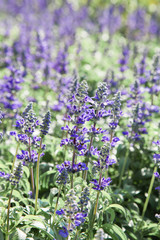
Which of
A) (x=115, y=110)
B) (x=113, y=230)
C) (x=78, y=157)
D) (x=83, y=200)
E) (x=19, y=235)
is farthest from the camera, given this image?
(x=78, y=157)

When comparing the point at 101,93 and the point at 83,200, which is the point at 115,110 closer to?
the point at 101,93

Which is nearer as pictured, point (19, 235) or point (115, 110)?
point (19, 235)

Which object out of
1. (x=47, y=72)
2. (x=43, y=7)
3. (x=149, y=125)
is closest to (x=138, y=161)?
(x=149, y=125)

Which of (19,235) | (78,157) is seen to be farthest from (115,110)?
(19,235)

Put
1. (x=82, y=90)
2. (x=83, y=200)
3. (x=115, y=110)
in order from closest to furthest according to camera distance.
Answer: (x=83, y=200) < (x=82, y=90) < (x=115, y=110)

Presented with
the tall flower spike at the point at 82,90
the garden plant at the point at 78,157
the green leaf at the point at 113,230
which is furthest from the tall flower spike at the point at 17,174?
the green leaf at the point at 113,230

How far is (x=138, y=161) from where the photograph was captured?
7742mm

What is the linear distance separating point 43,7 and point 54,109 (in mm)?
21026

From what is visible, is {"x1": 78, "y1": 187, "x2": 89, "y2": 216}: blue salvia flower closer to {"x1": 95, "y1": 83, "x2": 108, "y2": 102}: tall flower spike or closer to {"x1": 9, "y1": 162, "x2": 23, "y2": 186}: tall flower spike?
{"x1": 9, "y1": 162, "x2": 23, "y2": 186}: tall flower spike

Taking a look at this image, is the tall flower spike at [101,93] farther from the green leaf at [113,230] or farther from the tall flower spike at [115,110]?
the green leaf at [113,230]

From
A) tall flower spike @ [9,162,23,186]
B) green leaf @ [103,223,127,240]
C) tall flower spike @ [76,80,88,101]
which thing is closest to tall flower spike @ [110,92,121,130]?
tall flower spike @ [76,80,88,101]

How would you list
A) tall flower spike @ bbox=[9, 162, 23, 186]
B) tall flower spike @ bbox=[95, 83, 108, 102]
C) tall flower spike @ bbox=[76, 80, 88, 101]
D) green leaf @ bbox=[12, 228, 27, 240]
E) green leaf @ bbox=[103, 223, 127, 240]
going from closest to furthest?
tall flower spike @ bbox=[9, 162, 23, 186]
tall flower spike @ bbox=[76, 80, 88, 101]
green leaf @ bbox=[12, 228, 27, 240]
tall flower spike @ bbox=[95, 83, 108, 102]
green leaf @ bbox=[103, 223, 127, 240]

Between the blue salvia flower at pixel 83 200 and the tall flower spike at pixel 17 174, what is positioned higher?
the tall flower spike at pixel 17 174

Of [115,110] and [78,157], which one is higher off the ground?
[115,110]
